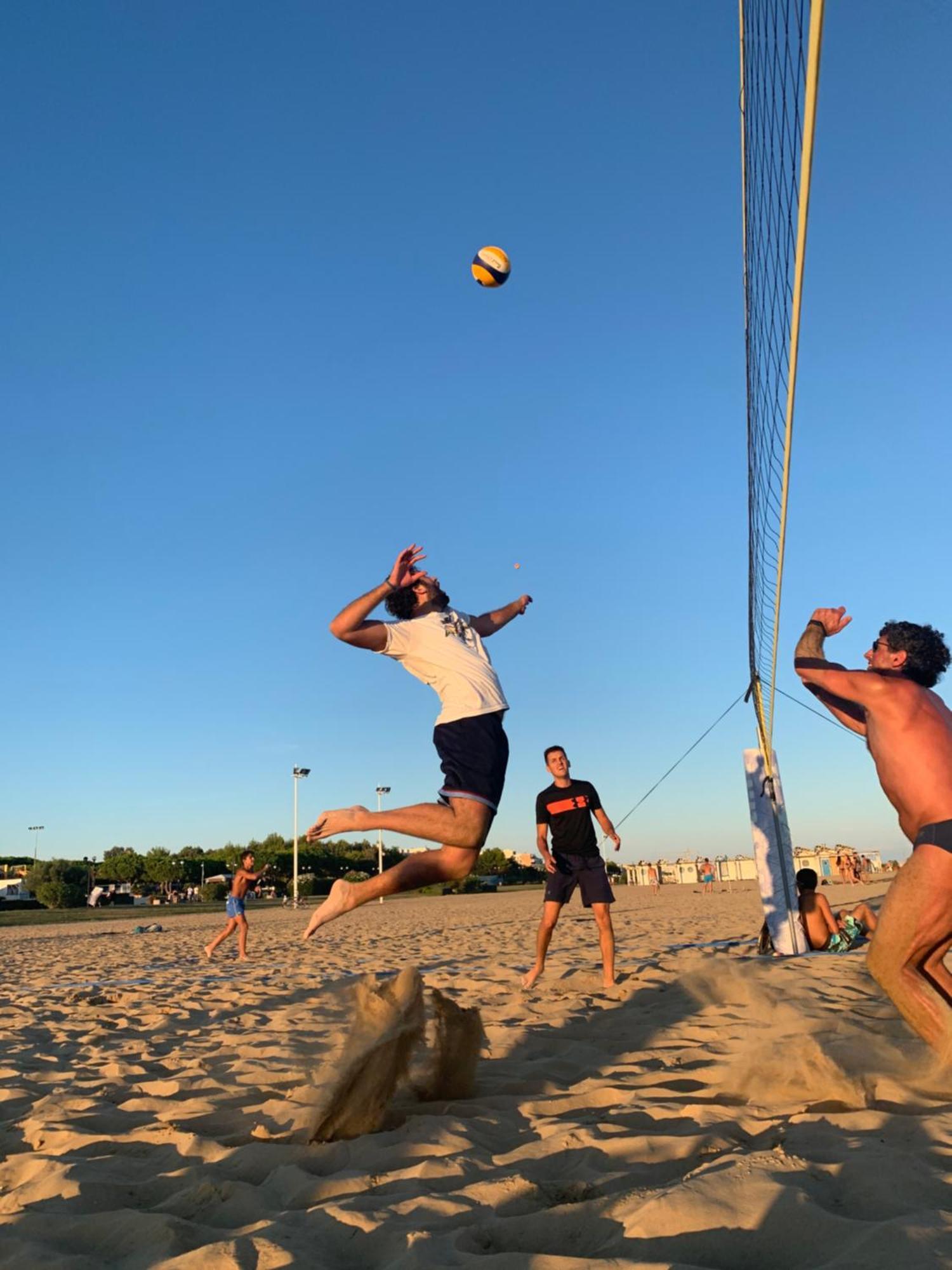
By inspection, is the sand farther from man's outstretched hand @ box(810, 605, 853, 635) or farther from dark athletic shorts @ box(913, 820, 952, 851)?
man's outstretched hand @ box(810, 605, 853, 635)

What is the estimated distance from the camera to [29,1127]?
2.90 meters

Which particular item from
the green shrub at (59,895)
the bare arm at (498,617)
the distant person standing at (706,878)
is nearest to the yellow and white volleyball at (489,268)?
the bare arm at (498,617)

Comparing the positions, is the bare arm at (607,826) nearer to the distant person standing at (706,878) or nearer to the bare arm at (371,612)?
the bare arm at (371,612)

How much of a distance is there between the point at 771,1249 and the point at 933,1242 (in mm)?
275

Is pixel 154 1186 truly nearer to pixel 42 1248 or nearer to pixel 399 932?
pixel 42 1248

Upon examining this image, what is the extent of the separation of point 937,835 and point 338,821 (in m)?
2.39

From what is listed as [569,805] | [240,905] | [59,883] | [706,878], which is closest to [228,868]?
[59,883]

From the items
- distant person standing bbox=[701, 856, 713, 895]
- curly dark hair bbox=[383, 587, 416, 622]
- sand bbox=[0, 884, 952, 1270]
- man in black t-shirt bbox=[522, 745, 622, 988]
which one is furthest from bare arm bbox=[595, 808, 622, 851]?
distant person standing bbox=[701, 856, 713, 895]

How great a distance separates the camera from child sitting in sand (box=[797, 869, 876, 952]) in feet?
24.9

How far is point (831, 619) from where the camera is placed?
404 centimetres

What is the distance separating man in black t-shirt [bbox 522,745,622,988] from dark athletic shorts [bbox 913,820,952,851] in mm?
3322

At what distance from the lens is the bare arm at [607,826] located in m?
6.48

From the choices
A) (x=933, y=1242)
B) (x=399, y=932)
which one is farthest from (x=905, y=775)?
(x=399, y=932)

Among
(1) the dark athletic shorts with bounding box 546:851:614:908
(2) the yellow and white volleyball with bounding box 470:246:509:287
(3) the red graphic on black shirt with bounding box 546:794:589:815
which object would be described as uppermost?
(2) the yellow and white volleyball with bounding box 470:246:509:287
